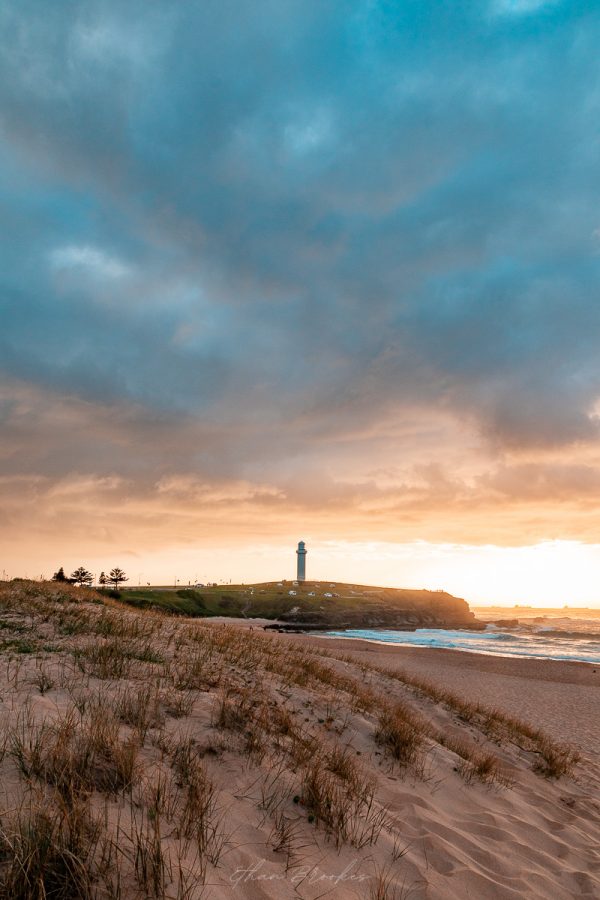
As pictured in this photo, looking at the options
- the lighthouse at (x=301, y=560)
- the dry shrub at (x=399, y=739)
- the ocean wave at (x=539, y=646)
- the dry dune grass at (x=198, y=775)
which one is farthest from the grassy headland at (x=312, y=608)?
the dry shrub at (x=399, y=739)

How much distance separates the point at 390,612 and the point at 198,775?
93339 mm

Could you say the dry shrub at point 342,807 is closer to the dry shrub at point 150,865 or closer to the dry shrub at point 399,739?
the dry shrub at point 399,739

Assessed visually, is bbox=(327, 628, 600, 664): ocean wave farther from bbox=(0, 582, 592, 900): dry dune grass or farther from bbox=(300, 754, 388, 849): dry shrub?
bbox=(300, 754, 388, 849): dry shrub

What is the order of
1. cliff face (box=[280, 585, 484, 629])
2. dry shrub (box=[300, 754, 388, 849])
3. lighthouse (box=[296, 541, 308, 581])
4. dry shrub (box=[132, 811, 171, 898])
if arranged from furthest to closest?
lighthouse (box=[296, 541, 308, 581]) → cliff face (box=[280, 585, 484, 629]) → dry shrub (box=[300, 754, 388, 849]) → dry shrub (box=[132, 811, 171, 898])

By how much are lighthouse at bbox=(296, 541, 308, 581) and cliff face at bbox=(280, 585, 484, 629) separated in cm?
3881

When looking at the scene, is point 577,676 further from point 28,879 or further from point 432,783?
point 28,879

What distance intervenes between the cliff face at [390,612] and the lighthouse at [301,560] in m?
38.8

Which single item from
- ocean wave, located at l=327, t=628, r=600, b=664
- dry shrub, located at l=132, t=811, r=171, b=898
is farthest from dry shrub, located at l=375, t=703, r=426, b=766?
ocean wave, located at l=327, t=628, r=600, b=664

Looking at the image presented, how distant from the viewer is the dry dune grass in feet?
12.0

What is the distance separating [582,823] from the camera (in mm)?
7531

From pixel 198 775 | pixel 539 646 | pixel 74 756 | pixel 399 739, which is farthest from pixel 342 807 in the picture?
pixel 539 646

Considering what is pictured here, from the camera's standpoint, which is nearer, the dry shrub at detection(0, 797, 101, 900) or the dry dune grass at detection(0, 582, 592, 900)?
the dry shrub at detection(0, 797, 101, 900)

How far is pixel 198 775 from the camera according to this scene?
515cm

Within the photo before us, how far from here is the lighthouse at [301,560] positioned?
148 m
